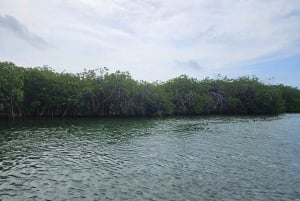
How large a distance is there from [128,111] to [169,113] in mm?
16147

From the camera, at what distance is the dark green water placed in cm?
2308

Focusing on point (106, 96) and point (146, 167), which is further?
point (106, 96)

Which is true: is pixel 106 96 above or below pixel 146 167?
above

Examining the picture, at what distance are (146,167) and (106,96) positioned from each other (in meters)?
64.6

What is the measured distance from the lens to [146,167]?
3108 centimetres

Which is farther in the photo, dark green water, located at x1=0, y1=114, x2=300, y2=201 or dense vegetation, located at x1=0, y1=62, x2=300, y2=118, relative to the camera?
dense vegetation, located at x1=0, y1=62, x2=300, y2=118

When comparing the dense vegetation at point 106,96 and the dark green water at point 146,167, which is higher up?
the dense vegetation at point 106,96

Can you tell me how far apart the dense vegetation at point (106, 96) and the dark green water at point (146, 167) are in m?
34.2

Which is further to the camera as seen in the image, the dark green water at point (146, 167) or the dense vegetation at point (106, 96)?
the dense vegetation at point (106, 96)

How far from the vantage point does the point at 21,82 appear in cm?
7756

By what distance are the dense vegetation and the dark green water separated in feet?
112

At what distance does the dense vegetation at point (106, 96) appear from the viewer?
80.2m

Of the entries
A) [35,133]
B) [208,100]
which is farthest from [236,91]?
[35,133]

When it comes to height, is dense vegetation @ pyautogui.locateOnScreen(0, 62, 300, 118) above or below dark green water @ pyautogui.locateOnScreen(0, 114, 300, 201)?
above
